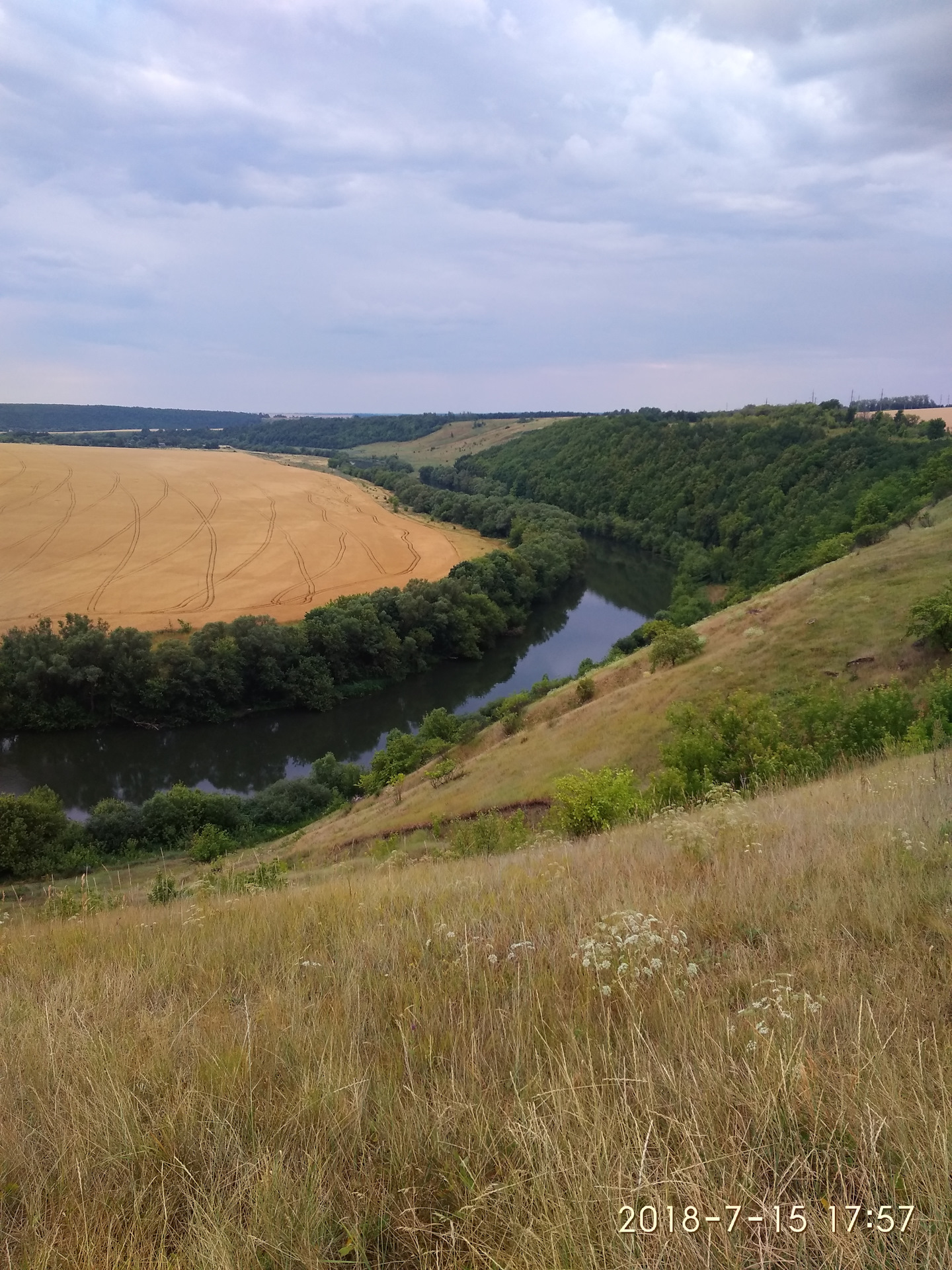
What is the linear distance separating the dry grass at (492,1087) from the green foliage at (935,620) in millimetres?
21756

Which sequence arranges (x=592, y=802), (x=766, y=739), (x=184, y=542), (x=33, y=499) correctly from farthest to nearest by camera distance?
(x=33, y=499), (x=184, y=542), (x=766, y=739), (x=592, y=802)

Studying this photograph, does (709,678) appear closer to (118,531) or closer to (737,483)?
(118,531)

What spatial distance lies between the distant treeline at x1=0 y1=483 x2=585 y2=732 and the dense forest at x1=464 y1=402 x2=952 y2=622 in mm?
20074

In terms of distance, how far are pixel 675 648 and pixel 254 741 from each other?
81.6ft

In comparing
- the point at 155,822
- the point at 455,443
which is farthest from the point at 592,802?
the point at 455,443

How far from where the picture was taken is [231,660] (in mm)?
40062

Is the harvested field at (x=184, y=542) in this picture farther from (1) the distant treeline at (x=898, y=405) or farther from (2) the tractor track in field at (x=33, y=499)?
(1) the distant treeline at (x=898, y=405)

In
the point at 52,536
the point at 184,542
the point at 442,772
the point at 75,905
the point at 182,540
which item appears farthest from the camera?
the point at 182,540

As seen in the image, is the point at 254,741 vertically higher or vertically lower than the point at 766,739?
lower

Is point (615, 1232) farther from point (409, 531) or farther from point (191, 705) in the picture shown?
point (409, 531)

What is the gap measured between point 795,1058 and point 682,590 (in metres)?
65.0

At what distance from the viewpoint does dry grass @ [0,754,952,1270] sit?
159cm

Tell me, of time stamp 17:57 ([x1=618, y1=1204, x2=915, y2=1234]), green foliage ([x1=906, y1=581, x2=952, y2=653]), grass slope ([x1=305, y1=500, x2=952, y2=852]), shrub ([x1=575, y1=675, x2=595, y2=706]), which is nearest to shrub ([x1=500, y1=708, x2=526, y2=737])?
grass slope ([x1=305, y1=500, x2=952, y2=852])

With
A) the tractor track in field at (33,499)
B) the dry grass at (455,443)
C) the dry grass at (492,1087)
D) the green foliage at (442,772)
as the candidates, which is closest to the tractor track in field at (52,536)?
the tractor track in field at (33,499)
